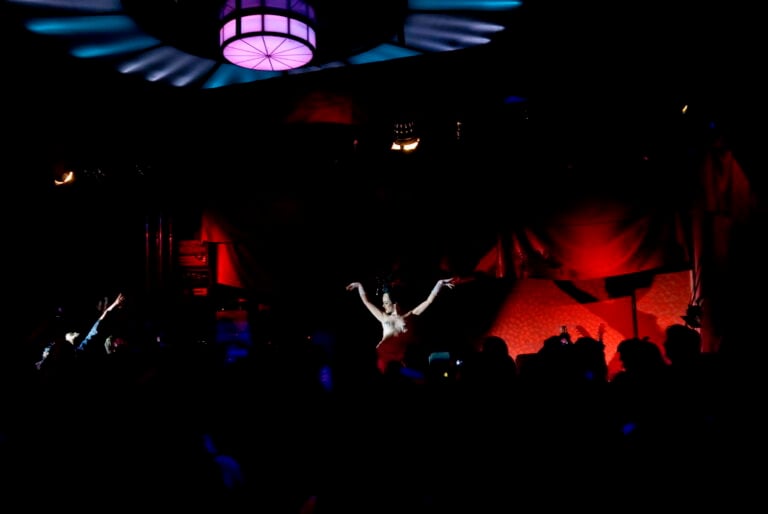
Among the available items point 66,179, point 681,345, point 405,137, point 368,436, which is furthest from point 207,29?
point 681,345

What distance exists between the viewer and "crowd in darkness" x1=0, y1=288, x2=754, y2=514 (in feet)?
7.55

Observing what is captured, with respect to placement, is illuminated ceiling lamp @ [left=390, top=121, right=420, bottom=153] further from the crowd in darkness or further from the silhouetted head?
the silhouetted head

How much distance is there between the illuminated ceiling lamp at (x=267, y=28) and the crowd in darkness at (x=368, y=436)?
2409mm

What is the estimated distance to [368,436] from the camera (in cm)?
248

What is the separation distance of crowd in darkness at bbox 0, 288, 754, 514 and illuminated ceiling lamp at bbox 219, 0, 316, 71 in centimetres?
241

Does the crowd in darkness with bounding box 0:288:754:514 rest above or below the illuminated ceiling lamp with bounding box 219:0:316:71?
below

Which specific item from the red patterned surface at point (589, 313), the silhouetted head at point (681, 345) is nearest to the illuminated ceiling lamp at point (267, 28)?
the silhouetted head at point (681, 345)

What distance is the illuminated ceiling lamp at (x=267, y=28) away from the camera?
3.98m

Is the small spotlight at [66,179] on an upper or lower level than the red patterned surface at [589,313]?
upper

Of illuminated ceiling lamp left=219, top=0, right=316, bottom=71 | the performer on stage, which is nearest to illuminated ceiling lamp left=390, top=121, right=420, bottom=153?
illuminated ceiling lamp left=219, top=0, right=316, bottom=71

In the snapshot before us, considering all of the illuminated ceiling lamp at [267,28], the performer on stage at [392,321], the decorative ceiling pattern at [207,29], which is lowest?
the performer on stage at [392,321]

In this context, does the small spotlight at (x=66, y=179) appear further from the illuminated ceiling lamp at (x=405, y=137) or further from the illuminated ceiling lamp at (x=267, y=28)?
the illuminated ceiling lamp at (x=405, y=137)

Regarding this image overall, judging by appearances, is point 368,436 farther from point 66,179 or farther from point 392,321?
point 66,179

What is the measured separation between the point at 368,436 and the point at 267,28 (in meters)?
3.11
